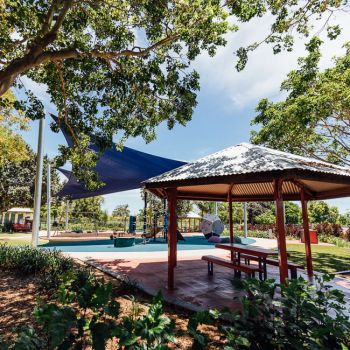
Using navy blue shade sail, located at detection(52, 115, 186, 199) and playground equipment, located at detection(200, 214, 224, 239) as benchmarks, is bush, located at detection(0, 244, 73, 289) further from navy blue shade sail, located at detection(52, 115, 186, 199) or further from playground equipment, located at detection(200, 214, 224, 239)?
playground equipment, located at detection(200, 214, 224, 239)

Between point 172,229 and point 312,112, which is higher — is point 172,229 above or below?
below

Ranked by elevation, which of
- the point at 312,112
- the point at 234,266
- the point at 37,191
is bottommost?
the point at 234,266

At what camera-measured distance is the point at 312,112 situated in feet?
32.0

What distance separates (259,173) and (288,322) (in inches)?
116

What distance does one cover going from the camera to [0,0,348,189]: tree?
6.20m

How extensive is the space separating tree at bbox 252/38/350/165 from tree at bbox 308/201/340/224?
2845 cm

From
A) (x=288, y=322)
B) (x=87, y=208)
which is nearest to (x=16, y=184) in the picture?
(x=87, y=208)

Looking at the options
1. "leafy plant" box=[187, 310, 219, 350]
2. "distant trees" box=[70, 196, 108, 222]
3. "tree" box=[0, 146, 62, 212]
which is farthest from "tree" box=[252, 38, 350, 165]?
"distant trees" box=[70, 196, 108, 222]

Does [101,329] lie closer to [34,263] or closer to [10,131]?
[34,263]

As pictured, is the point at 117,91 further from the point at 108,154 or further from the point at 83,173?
the point at 108,154

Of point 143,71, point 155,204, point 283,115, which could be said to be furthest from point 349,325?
point 155,204

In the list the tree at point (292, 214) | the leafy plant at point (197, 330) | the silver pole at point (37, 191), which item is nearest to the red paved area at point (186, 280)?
the leafy plant at point (197, 330)

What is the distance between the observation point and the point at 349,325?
2.21 meters

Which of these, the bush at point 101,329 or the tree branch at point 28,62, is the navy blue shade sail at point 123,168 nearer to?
the tree branch at point 28,62
